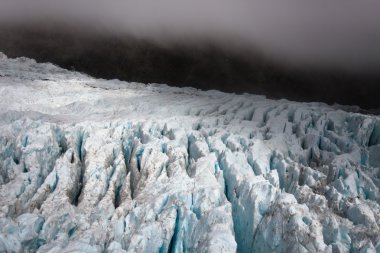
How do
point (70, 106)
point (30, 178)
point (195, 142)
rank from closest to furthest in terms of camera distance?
point (30, 178)
point (195, 142)
point (70, 106)

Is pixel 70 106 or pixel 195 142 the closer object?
pixel 195 142

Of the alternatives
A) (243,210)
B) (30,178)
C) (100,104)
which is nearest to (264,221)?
(243,210)

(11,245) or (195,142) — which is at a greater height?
(195,142)

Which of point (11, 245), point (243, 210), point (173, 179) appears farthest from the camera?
point (173, 179)

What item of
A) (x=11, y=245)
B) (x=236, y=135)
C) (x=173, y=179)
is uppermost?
(x=236, y=135)

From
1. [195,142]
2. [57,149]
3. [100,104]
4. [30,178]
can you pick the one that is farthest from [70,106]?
[195,142]

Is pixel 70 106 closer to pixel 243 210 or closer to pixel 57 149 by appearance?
pixel 57 149
